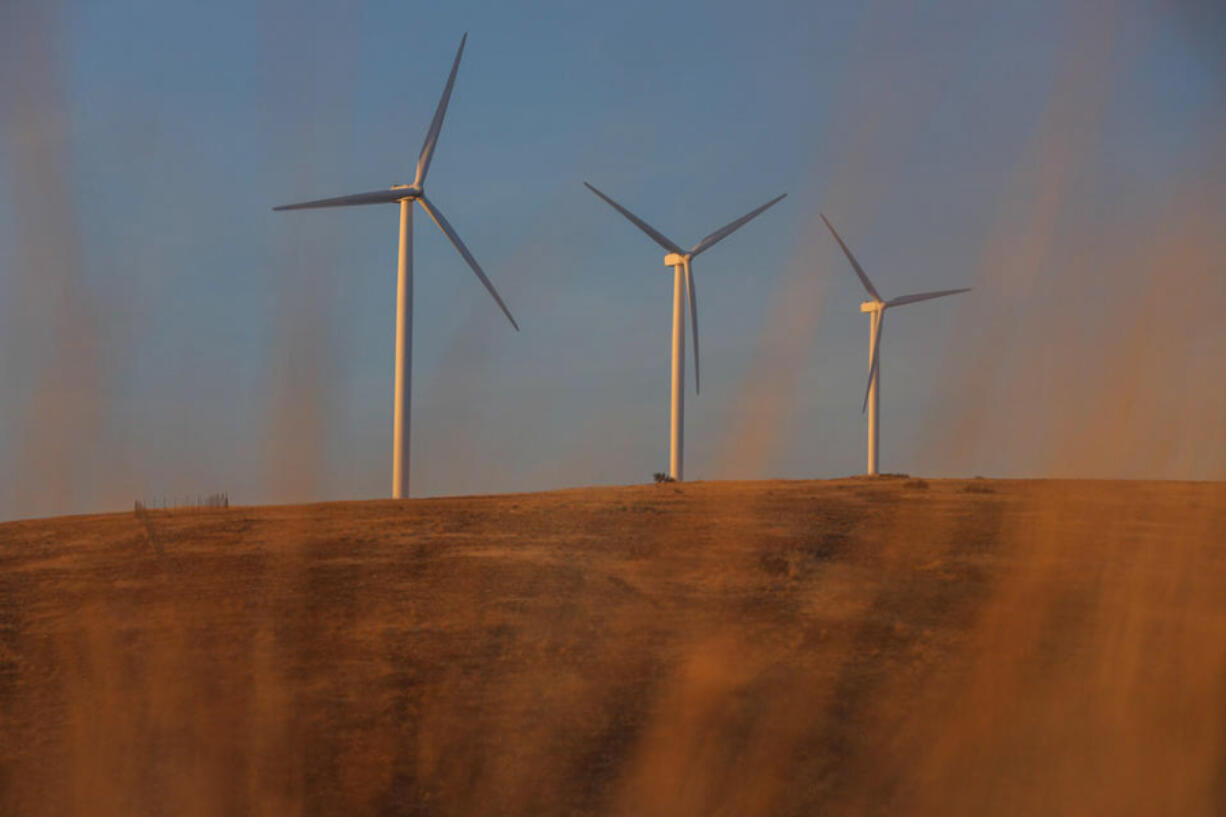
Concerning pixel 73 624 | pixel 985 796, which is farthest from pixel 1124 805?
pixel 73 624

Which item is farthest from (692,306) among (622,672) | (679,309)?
(622,672)

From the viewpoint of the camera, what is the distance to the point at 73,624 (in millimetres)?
20297

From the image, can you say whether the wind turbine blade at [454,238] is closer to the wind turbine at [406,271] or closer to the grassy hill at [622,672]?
the wind turbine at [406,271]

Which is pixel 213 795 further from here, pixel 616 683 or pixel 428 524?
pixel 428 524

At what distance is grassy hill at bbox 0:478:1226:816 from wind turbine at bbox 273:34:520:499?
18.8 metres

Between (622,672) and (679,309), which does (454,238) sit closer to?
(679,309)

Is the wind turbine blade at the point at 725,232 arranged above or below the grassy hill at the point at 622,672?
above

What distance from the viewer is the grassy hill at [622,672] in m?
14.0

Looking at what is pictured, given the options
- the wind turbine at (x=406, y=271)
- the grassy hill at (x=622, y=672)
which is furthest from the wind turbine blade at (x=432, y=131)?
the grassy hill at (x=622, y=672)

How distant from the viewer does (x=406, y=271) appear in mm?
46438

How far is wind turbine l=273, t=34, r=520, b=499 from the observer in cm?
4578

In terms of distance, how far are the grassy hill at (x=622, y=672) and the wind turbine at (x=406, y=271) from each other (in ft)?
61.6

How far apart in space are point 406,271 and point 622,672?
31.9 m

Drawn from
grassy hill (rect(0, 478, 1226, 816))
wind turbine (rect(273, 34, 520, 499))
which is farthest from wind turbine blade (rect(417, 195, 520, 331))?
grassy hill (rect(0, 478, 1226, 816))
